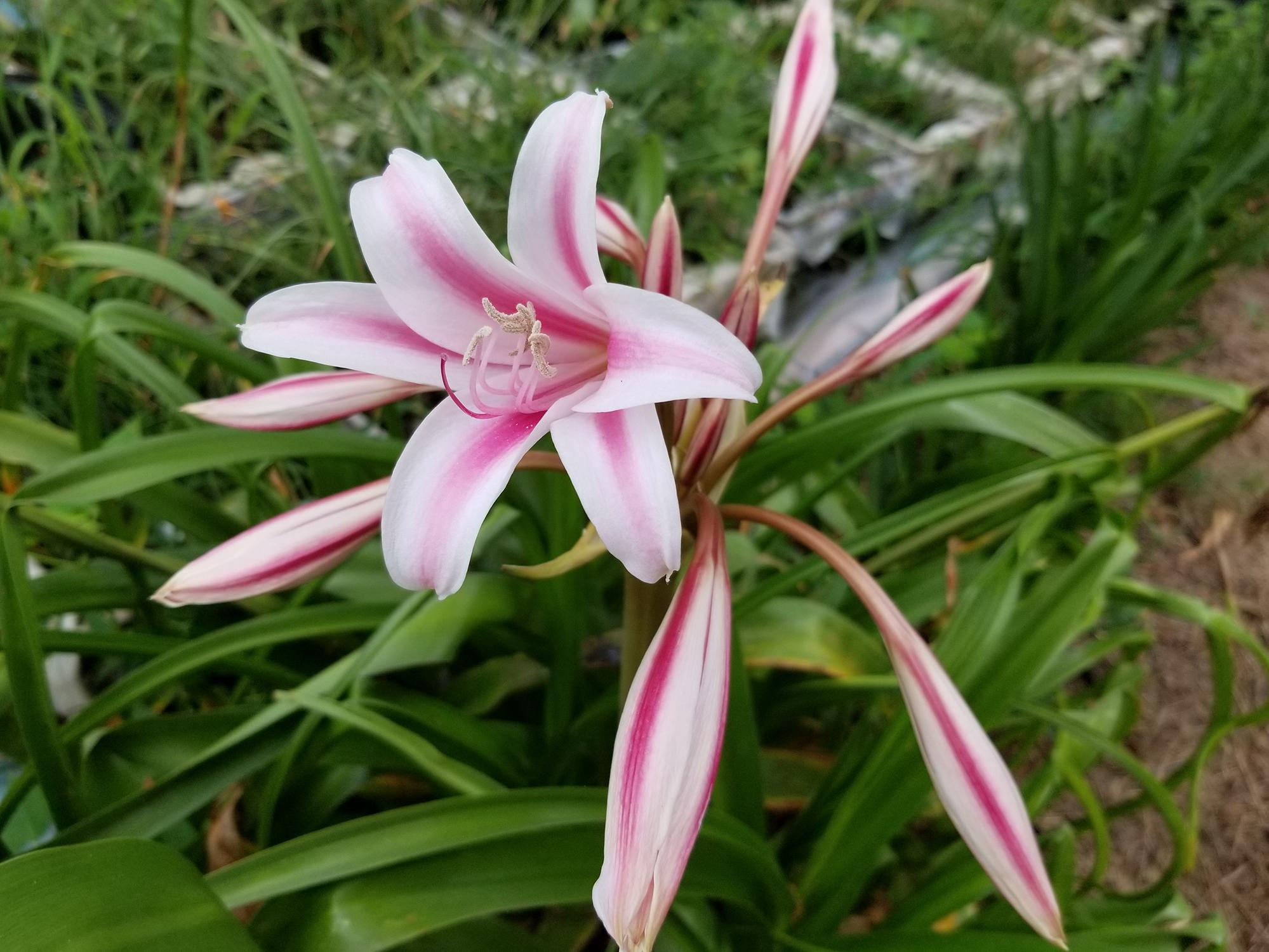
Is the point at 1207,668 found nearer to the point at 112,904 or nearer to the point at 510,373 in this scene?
the point at 510,373

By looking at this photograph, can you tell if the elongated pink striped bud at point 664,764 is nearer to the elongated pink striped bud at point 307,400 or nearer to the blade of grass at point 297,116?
the elongated pink striped bud at point 307,400

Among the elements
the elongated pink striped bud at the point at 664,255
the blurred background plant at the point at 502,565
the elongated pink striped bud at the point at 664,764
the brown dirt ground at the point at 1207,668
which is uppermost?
the elongated pink striped bud at the point at 664,255

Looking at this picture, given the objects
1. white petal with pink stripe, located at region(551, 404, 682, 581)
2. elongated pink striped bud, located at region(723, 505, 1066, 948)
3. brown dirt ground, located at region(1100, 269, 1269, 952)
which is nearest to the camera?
white petal with pink stripe, located at region(551, 404, 682, 581)

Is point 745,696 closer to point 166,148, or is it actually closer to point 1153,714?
point 1153,714

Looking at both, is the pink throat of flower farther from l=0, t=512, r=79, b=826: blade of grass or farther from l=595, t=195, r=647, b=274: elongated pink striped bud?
l=0, t=512, r=79, b=826: blade of grass

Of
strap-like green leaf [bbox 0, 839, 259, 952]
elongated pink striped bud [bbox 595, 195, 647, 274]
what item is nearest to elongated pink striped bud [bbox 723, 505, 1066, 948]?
elongated pink striped bud [bbox 595, 195, 647, 274]

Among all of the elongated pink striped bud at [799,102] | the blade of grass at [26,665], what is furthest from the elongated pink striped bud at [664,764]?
the blade of grass at [26,665]

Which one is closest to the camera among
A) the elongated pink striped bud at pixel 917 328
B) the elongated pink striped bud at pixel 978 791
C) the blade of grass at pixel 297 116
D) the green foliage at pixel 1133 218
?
the elongated pink striped bud at pixel 978 791
